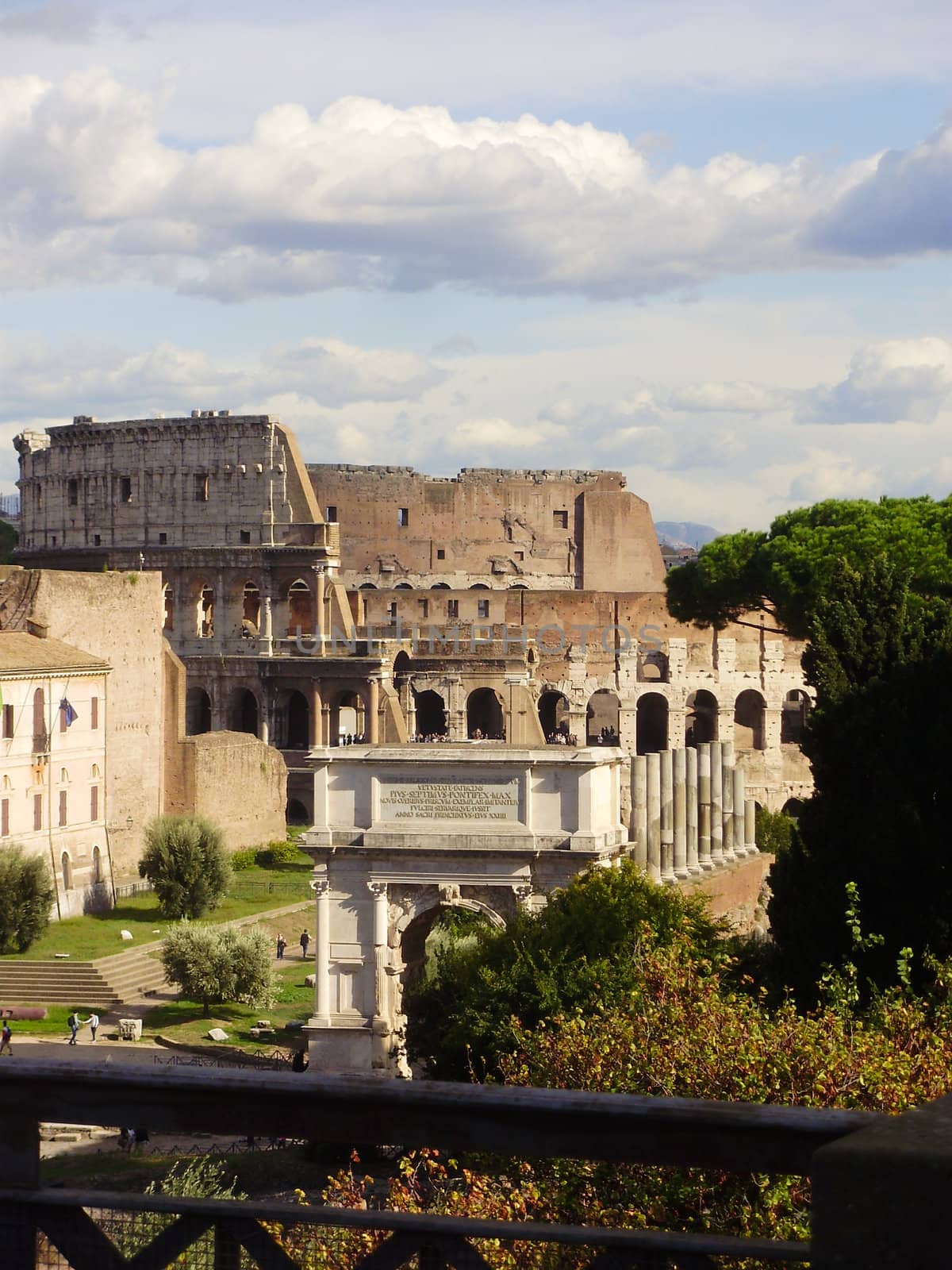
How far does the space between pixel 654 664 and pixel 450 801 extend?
1504 inches

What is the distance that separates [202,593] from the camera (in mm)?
66125

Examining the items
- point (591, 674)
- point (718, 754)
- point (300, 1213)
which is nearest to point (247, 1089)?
point (300, 1213)

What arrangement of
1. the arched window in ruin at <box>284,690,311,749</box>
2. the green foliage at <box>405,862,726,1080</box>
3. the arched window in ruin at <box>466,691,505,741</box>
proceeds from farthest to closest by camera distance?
the arched window in ruin at <box>466,691,505,741</box> → the arched window in ruin at <box>284,690,311,749</box> → the green foliage at <box>405,862,726,1080</box>

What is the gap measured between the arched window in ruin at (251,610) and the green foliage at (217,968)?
106 feet

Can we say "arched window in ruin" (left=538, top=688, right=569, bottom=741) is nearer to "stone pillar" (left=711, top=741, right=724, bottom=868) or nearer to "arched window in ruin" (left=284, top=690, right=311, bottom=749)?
"arched window in ruin" (left=284, top=690, right=311, bottom=749)

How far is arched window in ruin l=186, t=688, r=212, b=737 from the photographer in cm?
6306

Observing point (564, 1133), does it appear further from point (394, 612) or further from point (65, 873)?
point (394, 612)

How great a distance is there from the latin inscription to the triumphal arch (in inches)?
0.6

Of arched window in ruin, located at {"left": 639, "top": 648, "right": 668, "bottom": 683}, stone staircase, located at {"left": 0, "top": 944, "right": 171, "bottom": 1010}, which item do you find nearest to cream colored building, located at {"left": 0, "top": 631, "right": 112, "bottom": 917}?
stone staircase, located at {"left": 0, "top": 944, "right": 171, "bottom": 1010}

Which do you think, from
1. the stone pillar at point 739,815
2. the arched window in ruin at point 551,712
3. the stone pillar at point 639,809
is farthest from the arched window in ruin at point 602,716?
the stone pillar at point 639,809

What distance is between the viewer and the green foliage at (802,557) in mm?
44500

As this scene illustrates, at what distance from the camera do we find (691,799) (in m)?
30.4

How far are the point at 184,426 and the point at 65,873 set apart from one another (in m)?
32.0

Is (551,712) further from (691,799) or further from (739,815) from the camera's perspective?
(691,799)
